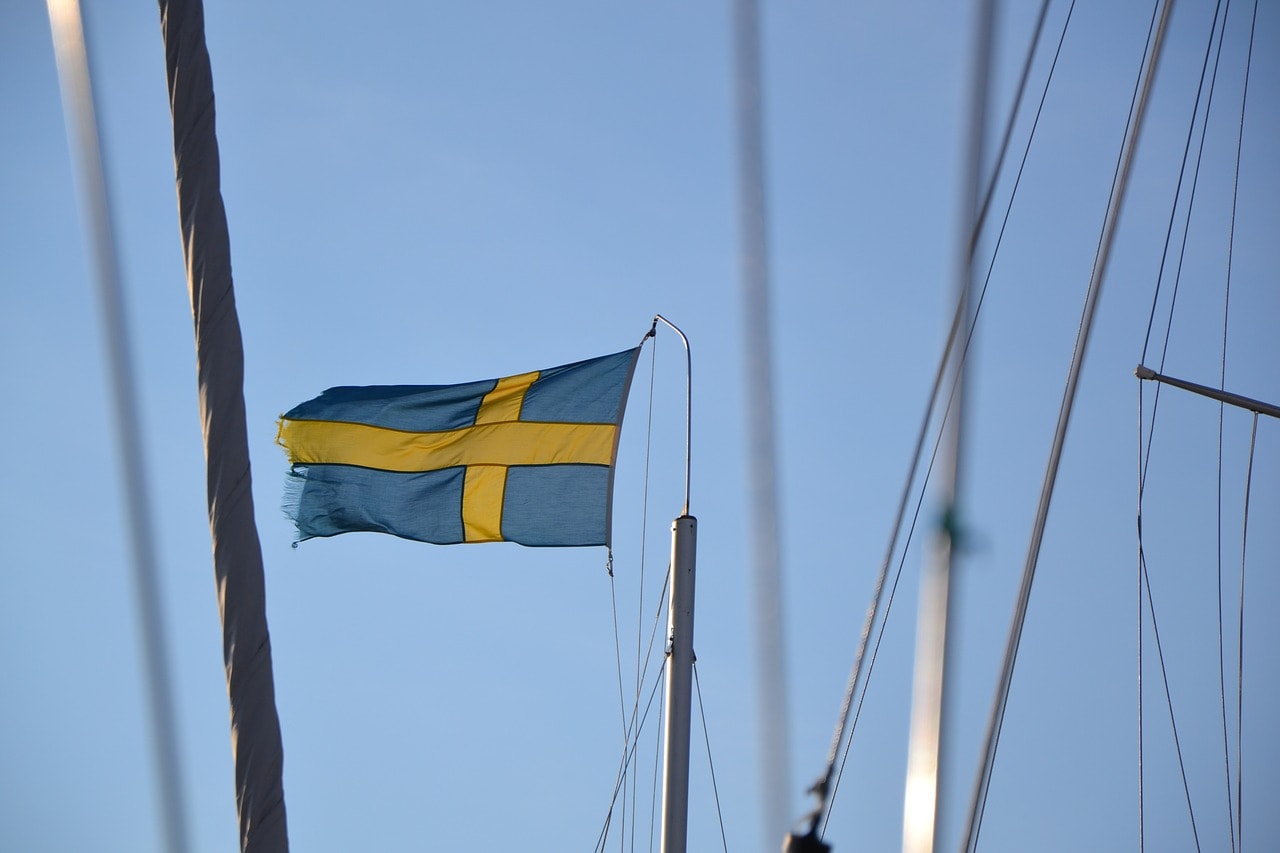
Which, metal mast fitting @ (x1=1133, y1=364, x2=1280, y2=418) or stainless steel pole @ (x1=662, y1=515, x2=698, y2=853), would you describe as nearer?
stainless steel pole @ (x1=662, y1=515, x2=698, y2=853)

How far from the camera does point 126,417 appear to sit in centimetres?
589

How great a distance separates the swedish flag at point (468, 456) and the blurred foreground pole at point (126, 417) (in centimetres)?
1027

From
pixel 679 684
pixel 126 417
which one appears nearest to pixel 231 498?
pixel 126 417

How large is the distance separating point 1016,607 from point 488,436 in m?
7.43

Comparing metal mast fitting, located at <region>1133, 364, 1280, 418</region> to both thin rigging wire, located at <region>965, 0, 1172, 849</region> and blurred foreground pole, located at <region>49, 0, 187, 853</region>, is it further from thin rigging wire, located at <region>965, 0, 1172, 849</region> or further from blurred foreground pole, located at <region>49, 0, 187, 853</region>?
blurred foreground pole, located at <region>49, 0, 187, 853</region>

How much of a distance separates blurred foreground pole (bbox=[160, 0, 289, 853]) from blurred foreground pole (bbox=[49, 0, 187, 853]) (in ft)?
3.61

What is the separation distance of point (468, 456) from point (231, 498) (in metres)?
12.3

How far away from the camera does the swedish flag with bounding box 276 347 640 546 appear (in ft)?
53.9

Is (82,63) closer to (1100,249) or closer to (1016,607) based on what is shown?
(1016,607)

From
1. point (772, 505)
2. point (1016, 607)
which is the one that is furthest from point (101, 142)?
point (1016, 607)

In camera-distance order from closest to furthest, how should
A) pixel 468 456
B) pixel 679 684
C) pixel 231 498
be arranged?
pixel 231 498 < pixel 679 684 < pixel 468 456

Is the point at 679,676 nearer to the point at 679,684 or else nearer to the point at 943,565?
the point at 679,684

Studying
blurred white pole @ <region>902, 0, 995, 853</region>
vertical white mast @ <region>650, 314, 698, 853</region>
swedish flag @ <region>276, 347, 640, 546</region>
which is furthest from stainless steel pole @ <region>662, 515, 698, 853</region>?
blurred white pole @ <region>902, 0, 995, 853</region>

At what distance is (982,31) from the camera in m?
6.50
